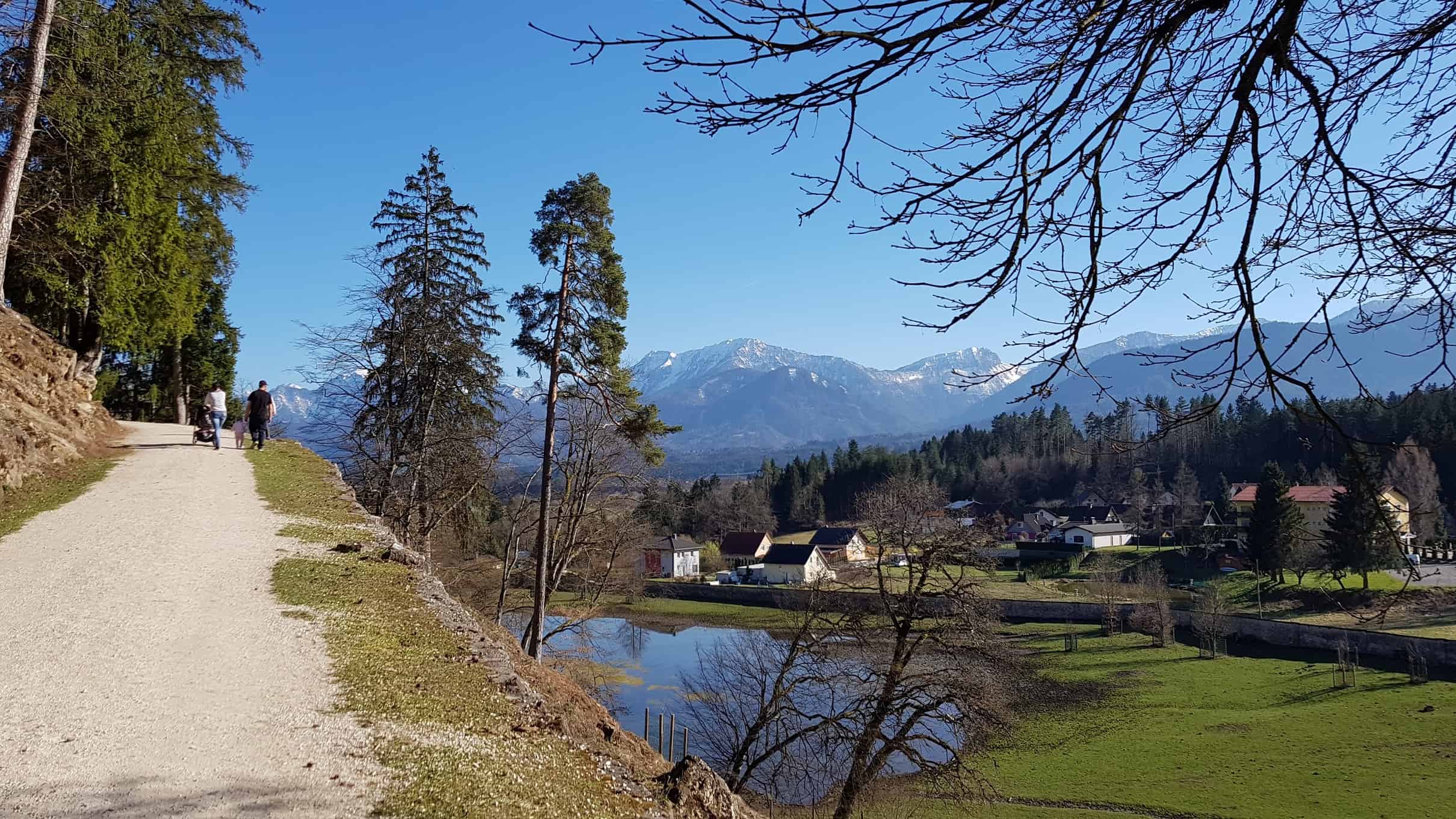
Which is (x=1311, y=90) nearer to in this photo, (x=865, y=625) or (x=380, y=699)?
(x=380, y=699)

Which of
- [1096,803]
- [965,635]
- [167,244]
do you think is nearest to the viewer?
[965,635]

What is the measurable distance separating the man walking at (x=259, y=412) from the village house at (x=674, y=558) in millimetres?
49090

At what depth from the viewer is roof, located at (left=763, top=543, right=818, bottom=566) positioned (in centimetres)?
6862

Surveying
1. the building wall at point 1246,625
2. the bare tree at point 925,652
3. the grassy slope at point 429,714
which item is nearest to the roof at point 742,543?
the building wall at point 1246,625

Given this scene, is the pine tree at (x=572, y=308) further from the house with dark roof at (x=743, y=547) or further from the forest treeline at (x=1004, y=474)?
the house with dark roof at (x=743, y=547)

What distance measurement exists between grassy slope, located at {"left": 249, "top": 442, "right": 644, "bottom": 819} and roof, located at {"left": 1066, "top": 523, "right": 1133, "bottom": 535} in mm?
74010

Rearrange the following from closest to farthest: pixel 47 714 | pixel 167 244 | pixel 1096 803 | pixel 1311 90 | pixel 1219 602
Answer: pixel 1311 90
pixel 47 714
pixel 167 244
pixel 1096 803
pixel 1219 602

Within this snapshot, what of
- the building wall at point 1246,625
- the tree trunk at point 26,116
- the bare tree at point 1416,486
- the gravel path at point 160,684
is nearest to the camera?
the bare tree at point 1416,486

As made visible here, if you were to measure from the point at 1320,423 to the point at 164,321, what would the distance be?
22.7m

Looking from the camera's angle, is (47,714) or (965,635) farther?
(965,635)

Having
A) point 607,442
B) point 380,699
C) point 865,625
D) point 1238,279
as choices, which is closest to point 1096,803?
point 865,625

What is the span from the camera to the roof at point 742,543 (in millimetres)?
78062

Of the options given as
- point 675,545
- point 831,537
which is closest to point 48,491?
point 675,545

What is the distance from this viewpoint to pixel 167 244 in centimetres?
1895
